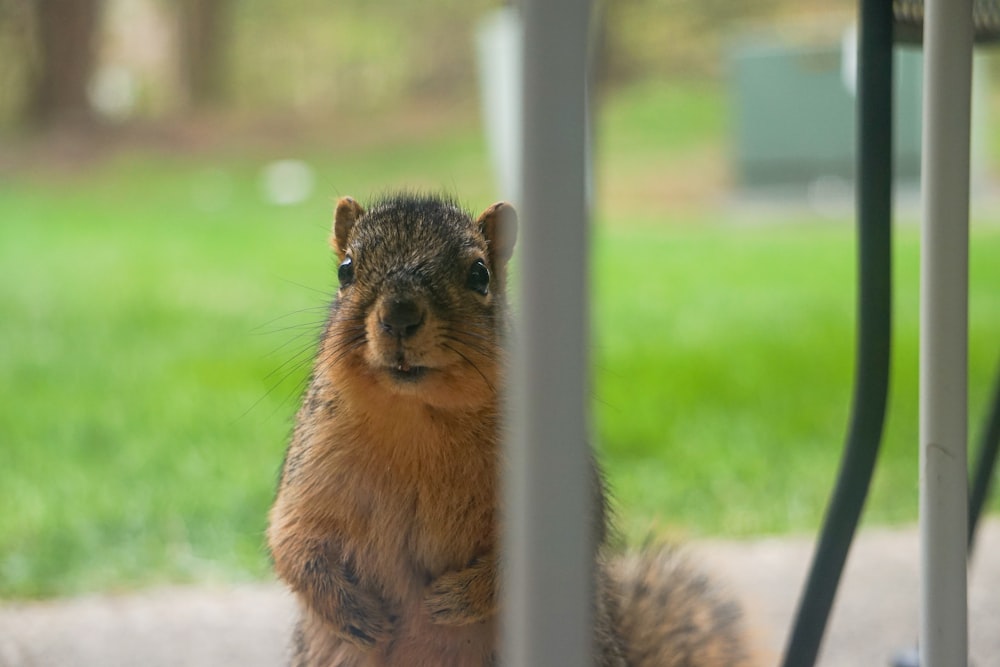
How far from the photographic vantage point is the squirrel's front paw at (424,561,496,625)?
3.35ft

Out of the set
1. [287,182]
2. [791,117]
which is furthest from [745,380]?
[791,117]

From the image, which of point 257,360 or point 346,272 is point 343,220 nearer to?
point 346,272

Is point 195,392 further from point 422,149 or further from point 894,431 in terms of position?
point 422,149

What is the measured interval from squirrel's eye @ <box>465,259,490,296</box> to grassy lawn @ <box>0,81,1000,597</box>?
20 centimetres

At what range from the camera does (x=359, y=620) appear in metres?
1.06

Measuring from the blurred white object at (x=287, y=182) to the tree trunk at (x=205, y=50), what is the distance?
2.65ft

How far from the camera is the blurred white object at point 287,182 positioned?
6660 millimetres

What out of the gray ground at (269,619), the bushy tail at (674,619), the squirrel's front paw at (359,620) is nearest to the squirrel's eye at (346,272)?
the squirrel's front paw at (359,620)

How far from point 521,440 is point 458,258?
1.55ft

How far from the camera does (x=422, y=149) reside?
24.7 ft

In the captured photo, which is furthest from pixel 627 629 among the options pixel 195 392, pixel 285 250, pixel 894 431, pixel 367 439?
pixel 285 250

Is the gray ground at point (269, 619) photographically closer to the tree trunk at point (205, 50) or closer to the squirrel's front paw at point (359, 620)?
the squirrel's front paw at point (359, 620)

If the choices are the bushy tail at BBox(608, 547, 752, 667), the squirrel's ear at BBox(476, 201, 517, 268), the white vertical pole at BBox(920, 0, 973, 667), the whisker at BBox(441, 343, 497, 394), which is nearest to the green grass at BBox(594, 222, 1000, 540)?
the bushy tail at BBox(608, 547, 752, 667)

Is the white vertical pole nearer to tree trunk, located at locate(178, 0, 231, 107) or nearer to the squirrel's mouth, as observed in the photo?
the squirrel's mouth
